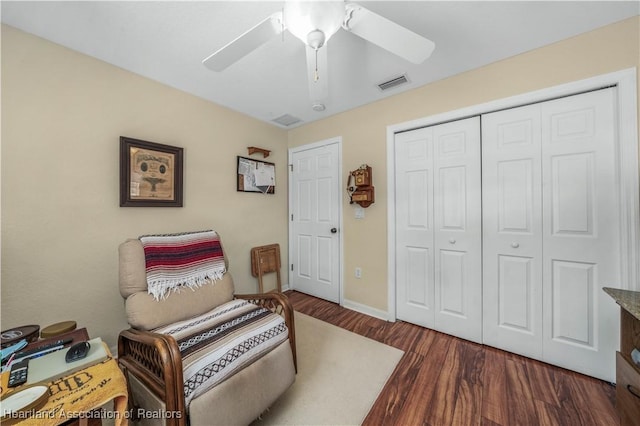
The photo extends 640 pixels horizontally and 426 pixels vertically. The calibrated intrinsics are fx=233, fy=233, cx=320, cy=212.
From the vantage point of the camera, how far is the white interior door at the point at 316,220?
2.95 meters

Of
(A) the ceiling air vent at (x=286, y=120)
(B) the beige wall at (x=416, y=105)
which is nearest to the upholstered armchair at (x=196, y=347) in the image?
(B) the beige wall at (x=416, y=105)

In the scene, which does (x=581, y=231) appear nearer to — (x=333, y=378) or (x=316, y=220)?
(x=333, y=378)

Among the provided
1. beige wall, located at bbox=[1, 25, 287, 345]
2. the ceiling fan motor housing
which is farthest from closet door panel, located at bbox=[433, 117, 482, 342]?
beige wall, located at bbox=[1, 25, 287, 345]

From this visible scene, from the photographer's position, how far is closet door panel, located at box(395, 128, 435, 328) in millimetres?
2291

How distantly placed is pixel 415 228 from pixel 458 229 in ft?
1.25

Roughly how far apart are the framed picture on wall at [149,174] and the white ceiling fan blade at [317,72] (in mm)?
1576

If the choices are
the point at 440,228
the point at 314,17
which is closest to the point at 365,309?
the point at 440,228

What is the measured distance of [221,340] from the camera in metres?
1.27

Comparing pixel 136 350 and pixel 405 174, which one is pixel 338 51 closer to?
pixel 405 174

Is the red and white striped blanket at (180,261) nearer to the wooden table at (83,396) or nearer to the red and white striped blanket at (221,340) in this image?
the red and white striped blanket at (221,340)

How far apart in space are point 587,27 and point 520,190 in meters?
1.12

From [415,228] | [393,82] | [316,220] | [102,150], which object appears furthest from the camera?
[316,220]

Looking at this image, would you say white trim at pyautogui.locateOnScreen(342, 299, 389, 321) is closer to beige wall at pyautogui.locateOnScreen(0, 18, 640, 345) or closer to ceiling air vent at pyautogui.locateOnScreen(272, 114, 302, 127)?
beige wall at pyautogui.locateOnScreen(0, 18, 640, 345)

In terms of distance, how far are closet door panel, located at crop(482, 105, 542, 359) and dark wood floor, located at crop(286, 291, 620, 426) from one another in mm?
208
